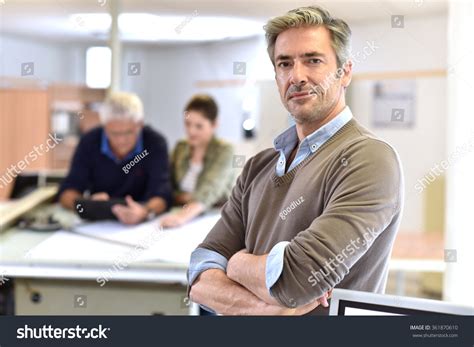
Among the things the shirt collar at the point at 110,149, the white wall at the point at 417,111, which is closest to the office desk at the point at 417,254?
the white wall at the point at 417,111

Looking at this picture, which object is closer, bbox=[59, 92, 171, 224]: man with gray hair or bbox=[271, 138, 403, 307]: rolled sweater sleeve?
bbox=[271, 138, 403, 307]: rolled sweater sleeve

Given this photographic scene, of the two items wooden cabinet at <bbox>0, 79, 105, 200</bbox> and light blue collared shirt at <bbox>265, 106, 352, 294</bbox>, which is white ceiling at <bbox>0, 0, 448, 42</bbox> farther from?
wooden cabinet at <bbox>0, 79, 105, 200</bbox>

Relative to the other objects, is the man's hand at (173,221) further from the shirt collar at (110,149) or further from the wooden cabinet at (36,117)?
→ the wooden cabinet at (36,117)

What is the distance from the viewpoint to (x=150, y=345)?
97cm

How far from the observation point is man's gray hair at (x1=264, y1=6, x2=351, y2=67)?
95cm

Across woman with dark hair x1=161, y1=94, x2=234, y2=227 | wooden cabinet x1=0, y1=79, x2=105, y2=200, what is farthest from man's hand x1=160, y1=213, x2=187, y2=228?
wooden cabinet x1=0, y1=79, x2=105, y2=200

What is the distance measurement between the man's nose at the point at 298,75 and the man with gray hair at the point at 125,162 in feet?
4.07

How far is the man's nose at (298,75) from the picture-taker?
94 centimetres

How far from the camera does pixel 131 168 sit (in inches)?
84.2

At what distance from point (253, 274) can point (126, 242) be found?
1011 millimetres

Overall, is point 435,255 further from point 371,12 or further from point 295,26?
point 295,26

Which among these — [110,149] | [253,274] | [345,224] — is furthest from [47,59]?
[345,224]

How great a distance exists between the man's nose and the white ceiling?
14 centimetres

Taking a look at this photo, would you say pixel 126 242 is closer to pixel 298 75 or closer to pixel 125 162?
pixel 125 162
